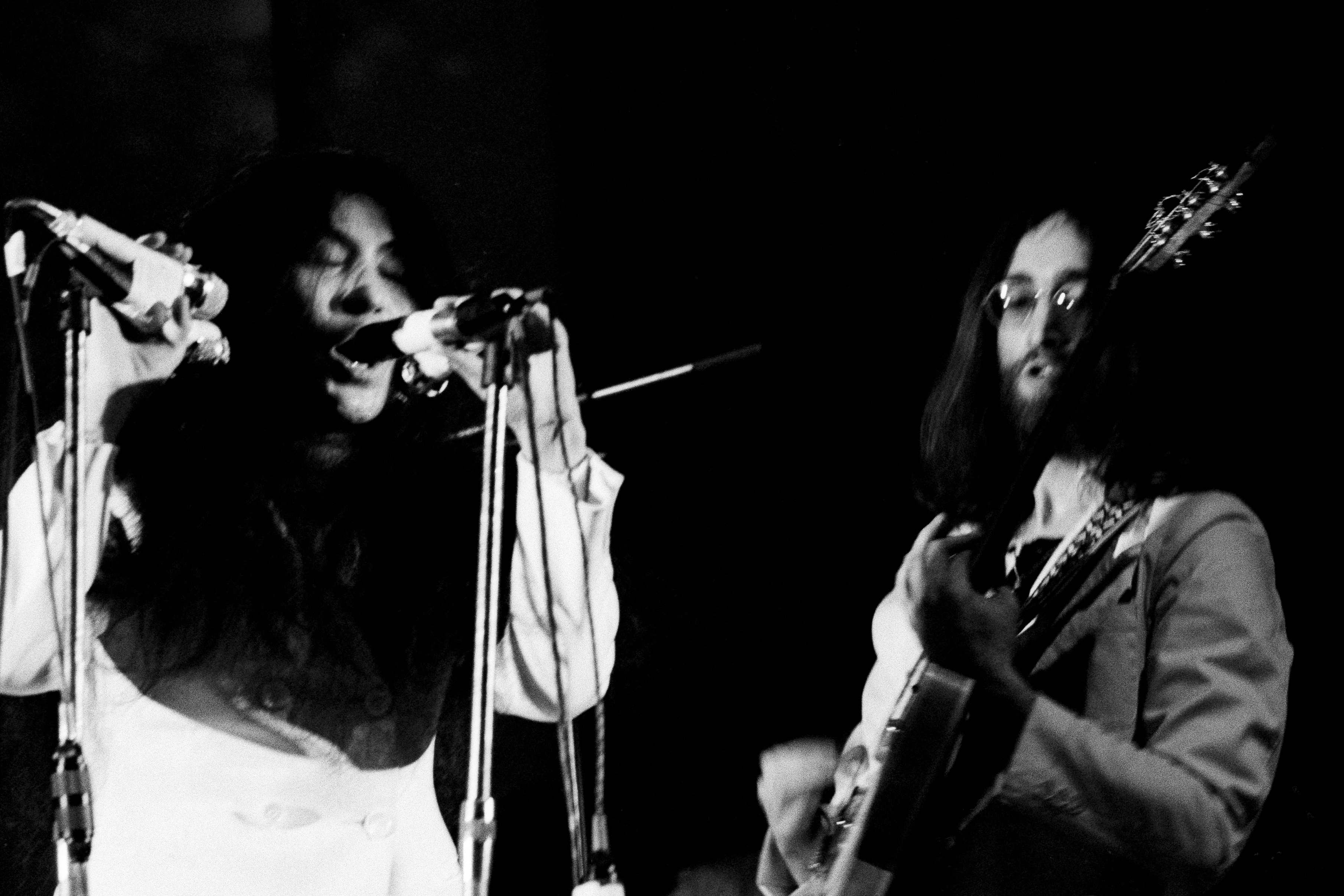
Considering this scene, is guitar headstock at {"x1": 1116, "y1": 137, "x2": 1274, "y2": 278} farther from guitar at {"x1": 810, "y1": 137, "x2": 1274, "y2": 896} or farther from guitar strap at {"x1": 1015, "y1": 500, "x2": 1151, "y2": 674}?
guitar strap at {"x1": 1015, "y1": 500, "x2": 1151, "y2": 674}

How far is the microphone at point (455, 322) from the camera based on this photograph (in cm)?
176

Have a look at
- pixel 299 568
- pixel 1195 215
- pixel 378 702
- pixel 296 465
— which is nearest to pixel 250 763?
pixel 378 702

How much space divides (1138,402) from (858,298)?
1.53ft

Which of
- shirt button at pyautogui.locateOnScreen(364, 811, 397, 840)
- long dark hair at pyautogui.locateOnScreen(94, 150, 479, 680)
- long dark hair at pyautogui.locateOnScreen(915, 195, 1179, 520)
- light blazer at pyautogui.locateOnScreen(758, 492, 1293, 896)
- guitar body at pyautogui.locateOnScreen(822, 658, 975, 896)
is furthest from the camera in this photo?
long dark hair at pyautogui.locateOnScreen(94, 150, 479, 680)

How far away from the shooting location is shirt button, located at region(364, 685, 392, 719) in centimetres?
221

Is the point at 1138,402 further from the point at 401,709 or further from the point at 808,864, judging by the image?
the point at 401,709

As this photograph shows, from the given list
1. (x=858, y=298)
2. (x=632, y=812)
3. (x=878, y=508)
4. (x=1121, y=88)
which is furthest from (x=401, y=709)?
(x=1121, y=88)

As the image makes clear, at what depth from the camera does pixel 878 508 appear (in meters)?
2.20

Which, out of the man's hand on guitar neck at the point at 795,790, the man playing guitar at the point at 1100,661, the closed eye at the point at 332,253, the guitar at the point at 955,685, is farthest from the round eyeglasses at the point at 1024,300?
the closed eye at the point at 332,253

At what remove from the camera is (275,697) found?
217 centimetres

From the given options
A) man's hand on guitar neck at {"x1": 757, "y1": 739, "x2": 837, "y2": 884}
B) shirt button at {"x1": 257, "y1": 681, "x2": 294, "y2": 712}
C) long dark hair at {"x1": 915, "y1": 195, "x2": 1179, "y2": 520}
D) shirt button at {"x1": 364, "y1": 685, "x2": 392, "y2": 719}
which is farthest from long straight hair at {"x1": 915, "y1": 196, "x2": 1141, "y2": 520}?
shirt button at {"x1": 257, "y1": 681, "x2": 294, "y2": 712}

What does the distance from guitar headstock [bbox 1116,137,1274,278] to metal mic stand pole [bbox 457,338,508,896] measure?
767mm

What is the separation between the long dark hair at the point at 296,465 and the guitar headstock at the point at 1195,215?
110cm

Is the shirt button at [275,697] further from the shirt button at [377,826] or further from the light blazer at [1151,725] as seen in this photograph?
the light blazer at [1151,725]
